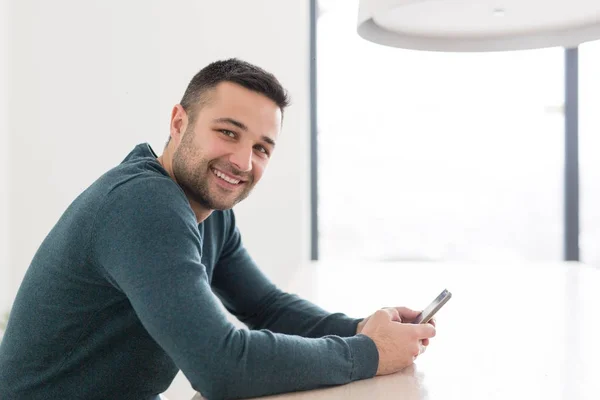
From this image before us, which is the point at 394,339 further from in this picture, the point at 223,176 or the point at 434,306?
the point at 223,176

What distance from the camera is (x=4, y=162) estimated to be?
3510mm

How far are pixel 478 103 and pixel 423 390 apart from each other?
2.70 metres

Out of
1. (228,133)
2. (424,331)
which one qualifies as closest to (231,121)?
(228,133)

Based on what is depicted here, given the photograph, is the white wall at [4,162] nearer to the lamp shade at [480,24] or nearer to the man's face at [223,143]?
the man's face at [223,143]

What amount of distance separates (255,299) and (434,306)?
0.45 metres

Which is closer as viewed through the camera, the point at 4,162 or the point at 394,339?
the point at 394,339

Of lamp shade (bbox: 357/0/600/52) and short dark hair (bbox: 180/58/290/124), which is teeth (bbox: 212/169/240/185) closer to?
short dark hair (bbox: 180/58/290/124)

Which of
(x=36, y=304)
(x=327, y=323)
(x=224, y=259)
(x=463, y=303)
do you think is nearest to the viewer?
(x=36, y=304)

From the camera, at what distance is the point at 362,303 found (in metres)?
2.02

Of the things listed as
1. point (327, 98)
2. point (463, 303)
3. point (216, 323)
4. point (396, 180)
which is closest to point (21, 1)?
point (327, 98)

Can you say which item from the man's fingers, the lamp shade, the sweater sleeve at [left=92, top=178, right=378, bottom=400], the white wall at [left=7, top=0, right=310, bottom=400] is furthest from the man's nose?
the white wall at [left=7, top=0, right=310, bottom=400]

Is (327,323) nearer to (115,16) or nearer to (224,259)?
(224,259)

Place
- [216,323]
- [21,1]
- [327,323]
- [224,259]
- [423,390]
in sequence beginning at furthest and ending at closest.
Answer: [21,1], [224,259], [327,323], [423,390], [216,323]

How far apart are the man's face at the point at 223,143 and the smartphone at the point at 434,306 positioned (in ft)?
1.45
